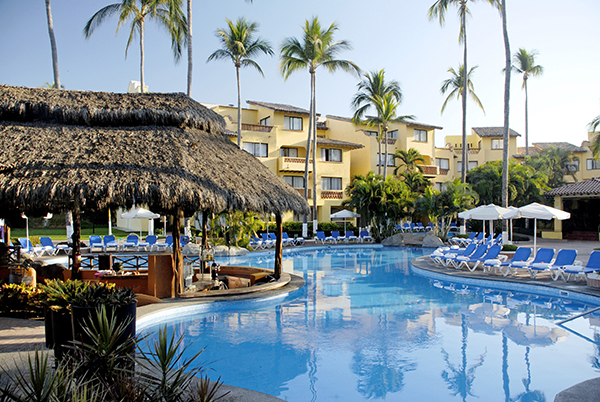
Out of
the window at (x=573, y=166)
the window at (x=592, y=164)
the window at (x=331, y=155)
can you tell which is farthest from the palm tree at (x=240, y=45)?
the window at (x=592, y=164)

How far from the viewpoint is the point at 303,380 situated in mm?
6590

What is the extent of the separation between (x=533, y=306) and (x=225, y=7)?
77.0 ft

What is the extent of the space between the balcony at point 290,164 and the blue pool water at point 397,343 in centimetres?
2096

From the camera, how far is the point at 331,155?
1463 inches

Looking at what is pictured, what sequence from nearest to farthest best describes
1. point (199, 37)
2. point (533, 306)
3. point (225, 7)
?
1. point (533, 306)
2. point (199, 37)
3. point (225, 7)

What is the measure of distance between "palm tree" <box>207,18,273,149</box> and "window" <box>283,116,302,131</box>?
7.82 m

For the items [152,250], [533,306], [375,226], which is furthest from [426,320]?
[375,226]

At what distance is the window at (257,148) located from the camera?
1316 inches

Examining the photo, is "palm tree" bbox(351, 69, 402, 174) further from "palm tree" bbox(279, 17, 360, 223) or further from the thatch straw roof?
Answer: the thatch straw roof

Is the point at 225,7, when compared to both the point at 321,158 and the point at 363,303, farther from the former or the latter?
the point at 363,303

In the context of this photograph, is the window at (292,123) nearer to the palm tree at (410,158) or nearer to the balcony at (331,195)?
the balcony at (331,195)

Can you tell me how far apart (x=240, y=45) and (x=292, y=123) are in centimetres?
995

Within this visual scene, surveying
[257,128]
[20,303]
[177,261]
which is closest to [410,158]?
[257,128]

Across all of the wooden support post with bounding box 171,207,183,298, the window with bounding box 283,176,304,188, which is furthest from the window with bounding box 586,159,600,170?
the wooden support post with bounding box 171,207,183,298
